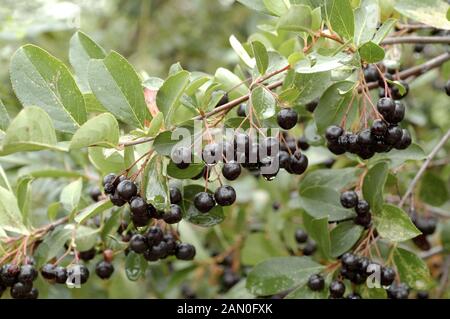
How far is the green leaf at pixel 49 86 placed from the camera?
1.33 metres

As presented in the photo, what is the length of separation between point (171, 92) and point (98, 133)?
203 millimetres

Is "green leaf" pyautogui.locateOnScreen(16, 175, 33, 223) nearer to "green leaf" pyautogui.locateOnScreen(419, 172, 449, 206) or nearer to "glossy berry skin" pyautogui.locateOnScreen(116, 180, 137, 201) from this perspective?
"glossy berry skin" pyautogui.locateOnScreen(116, 180, 137, 201)

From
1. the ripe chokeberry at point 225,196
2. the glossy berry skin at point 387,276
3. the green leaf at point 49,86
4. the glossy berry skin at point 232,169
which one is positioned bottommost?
the glossy berry skin at point 387,276

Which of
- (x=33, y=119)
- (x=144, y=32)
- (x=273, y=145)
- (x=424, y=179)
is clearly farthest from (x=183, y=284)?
(x=144, y=32)

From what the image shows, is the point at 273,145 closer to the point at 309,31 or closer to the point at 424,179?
the point at 309,31

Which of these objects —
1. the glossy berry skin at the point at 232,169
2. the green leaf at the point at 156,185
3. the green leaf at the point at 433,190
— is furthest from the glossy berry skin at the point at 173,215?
the green leaf at the point at 433,190

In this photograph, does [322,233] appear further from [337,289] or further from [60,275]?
[60,275]

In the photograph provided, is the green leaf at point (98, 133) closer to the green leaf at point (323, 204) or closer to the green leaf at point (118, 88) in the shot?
the green leaf at point (118, 88)

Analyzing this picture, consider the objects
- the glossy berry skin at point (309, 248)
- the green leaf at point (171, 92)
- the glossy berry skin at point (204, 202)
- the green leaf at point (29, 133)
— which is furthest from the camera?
the glossy berry skin at point (309, 248)

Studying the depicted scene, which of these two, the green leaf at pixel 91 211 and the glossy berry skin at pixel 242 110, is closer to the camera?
the green leaf at pixel 91 211

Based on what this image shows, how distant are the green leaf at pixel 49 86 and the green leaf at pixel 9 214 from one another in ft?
1.28

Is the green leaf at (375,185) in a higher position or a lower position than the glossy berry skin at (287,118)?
lower
